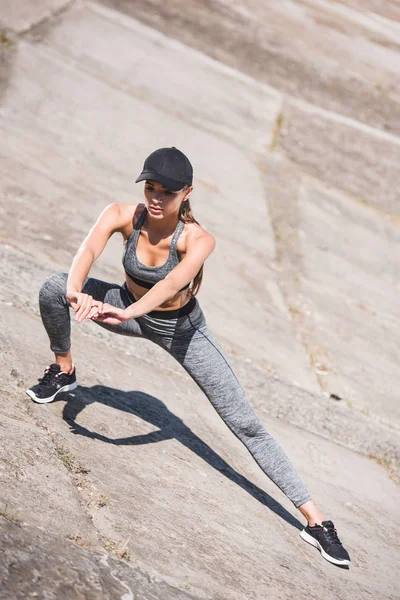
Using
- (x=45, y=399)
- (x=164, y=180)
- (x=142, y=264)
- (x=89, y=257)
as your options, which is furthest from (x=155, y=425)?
(x=164, y=180)

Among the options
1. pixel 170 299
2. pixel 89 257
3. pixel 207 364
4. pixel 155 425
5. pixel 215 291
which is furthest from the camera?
pixel 215 291

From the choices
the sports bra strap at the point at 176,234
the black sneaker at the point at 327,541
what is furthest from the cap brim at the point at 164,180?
the black sneaker at the point at 327,541

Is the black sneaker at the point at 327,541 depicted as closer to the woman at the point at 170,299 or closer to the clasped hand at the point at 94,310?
the woman at the point at 170,299

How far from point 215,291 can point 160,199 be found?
319 cm

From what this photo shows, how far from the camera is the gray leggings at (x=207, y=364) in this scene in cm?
407

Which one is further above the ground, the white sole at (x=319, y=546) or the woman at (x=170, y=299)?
the woman at (x=170, y=299)

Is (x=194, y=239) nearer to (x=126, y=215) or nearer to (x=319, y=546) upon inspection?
(x=126, y=215)

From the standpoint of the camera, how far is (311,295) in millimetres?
7809

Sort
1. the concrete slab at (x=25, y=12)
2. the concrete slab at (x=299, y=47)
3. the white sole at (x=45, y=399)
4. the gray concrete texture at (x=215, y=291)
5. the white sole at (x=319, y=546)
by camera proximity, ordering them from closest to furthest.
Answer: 1. the gray concrete texture at (x=215, y=291)
2. the white sole at (x=319, y=546)
3. the white sole at (x=45, y=399)
4. the concrete slab at (x=25, y=12)
5. the concrete slab at (x=299, y=47)

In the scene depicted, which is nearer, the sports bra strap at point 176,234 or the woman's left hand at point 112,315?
the woman's left hand at point 112,315

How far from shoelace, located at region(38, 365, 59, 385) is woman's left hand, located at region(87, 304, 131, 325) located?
1.93ft

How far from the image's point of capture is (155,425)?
15.2 ft

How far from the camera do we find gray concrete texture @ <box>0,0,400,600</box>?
3.37 m

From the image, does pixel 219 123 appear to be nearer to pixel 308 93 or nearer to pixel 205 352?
pixel 308 93
